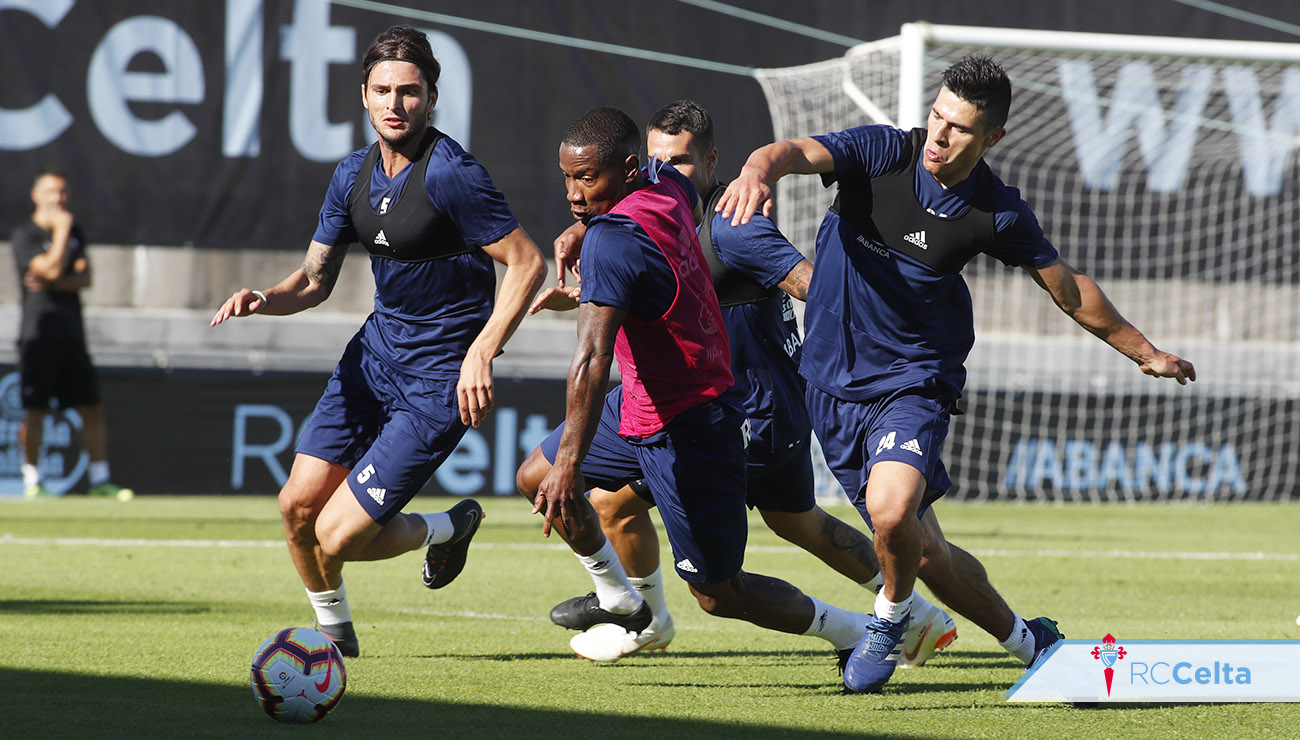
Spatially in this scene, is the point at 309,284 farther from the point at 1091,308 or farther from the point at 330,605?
the point at 1091,308

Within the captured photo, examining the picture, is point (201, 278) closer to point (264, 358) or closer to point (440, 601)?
point (264, 358)

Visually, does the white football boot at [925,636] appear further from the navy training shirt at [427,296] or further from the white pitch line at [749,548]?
the white pitch line at [749,548]

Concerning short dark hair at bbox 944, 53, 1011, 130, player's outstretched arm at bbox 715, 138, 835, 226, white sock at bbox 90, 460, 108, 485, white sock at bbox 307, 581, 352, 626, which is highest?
short dark hair at bbox 944, 53, 1011, 130

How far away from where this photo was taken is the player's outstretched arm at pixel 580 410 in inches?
169

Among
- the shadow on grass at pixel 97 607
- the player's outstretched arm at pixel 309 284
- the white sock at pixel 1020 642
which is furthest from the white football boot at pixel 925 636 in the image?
the shadow on grass at pixel 97 607

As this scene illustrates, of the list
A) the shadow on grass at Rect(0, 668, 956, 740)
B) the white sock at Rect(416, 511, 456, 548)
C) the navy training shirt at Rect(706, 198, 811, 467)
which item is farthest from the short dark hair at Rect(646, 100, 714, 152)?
the shadow on grass at Rect(0, 668, 956, 740)

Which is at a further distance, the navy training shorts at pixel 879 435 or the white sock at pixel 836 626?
the white sock at pixel 836 626

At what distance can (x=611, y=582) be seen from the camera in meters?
5.72

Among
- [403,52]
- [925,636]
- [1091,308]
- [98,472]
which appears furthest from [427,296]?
[98,472]

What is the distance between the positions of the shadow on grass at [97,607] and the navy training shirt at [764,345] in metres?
2.91

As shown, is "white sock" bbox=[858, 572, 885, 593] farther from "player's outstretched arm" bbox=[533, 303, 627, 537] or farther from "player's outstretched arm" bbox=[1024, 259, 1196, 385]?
"player's outstretched arm" bbox=[533, 303, 627, 537]

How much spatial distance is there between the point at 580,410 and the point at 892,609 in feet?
4.55

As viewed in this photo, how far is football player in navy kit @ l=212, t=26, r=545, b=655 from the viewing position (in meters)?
5.40

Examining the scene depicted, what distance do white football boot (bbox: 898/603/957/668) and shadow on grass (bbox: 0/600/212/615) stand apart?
3277mm
